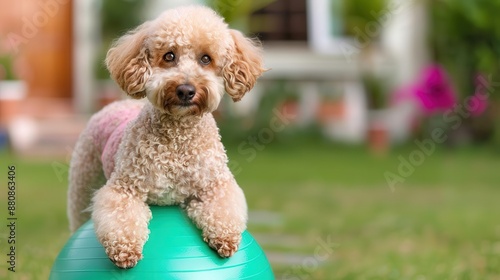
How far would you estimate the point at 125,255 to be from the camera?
4293mm

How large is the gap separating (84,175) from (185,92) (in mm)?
1443

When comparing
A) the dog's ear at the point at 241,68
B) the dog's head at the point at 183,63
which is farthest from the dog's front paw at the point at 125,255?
the dog's ear at the point at 241,68

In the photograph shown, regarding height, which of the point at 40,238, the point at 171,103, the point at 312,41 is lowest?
the point at 312,41

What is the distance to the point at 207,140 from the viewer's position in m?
4.66

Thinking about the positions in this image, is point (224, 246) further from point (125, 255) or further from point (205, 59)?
point (205, 59)

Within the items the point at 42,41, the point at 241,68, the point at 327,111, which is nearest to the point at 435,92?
the point at 327,111

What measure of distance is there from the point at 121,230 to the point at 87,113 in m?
16.0

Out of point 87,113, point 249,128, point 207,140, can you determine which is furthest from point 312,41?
point 207,140

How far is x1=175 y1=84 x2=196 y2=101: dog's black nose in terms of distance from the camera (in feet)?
13.9

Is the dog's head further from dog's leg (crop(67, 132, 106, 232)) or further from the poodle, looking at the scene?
dog's leg (crop(67, 132, 106, 232))

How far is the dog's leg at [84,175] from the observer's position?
5426mm

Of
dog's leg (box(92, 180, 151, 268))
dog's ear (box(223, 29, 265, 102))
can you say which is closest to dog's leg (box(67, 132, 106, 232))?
dog's leg (box(92, 180, 151, 268))

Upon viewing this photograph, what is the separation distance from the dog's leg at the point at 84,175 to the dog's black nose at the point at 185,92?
1.31 metres

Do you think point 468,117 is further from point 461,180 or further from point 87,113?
point 87,113
